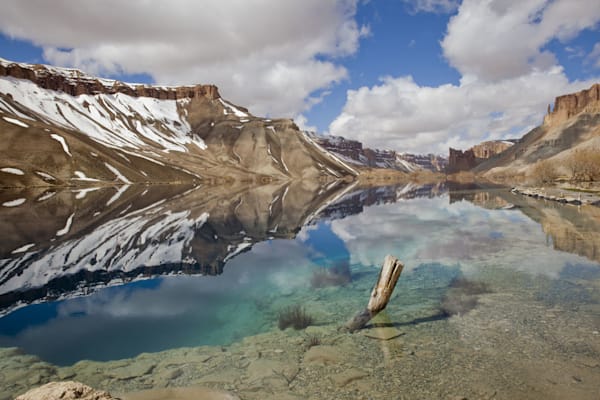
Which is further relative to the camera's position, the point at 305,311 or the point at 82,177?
the point at 82,177

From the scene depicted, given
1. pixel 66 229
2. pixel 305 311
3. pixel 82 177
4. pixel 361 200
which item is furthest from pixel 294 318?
pixel 82 177

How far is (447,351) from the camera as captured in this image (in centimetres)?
1197

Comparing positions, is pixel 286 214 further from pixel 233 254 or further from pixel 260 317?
pixel 260 317

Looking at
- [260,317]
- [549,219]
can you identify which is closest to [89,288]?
[260,317]

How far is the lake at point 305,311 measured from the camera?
1066cm

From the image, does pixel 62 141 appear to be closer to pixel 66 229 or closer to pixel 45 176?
pixel 45 176

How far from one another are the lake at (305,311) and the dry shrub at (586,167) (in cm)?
8610

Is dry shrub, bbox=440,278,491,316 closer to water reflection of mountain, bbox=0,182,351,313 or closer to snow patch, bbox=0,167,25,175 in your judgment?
water reflection of mountain, bbox=0,182,351,313

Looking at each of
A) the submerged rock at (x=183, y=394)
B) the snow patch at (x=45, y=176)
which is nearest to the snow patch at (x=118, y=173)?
the snow patch at (x=45, y=176)

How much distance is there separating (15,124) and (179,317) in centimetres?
15845

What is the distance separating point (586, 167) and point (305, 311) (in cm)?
11855

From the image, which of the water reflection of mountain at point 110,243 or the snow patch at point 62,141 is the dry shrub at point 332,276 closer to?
the water reflection of mountain at point 110,243

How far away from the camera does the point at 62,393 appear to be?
6672 mm

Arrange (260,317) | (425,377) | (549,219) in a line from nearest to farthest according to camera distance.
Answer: (425,377)
(260,317)
(549,219)
